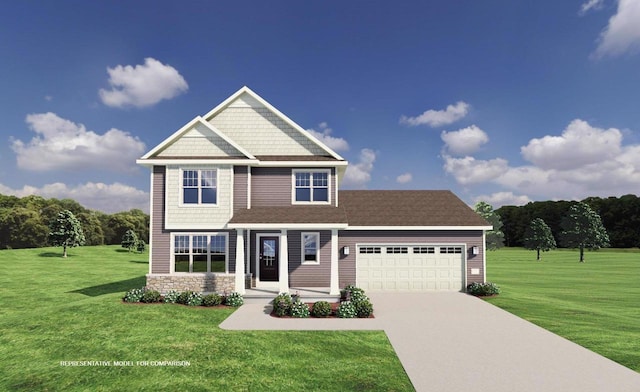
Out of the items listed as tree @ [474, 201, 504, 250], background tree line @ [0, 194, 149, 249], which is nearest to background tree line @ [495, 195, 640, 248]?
tree @ [474, 201, 504, 250]

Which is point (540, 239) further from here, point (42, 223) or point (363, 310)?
point (42, 223)

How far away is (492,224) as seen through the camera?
64750mm

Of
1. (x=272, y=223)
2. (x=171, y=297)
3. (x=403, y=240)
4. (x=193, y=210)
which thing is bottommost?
(x=171, y=297)

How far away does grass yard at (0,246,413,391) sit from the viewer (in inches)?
329

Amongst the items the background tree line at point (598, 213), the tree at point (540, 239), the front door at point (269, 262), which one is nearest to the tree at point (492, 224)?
the background tree line at point (598, 213)

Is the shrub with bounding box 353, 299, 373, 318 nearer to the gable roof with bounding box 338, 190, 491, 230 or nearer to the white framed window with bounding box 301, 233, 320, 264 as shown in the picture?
the white framed window with bounding box 301, 233, 320, 264

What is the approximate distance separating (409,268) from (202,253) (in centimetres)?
1149

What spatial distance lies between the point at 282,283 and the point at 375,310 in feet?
15.0

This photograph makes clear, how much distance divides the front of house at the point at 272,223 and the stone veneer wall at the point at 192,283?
0.17 ft

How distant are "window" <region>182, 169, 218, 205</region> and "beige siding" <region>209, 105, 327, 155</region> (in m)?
2.93

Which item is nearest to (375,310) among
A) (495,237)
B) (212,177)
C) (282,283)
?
Answer: (282,283)

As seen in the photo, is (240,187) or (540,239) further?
(540,239)

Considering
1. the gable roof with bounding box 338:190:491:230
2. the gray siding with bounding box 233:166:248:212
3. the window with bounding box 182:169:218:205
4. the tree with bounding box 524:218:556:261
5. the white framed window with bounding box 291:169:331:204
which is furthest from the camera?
the tree with bounding box 524:218:556:261

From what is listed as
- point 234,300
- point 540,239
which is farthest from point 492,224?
point 234,300
